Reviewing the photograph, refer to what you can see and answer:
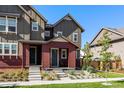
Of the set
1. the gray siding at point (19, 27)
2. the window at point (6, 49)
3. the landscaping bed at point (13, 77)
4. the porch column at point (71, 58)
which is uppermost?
the gray siding at point (19, 27)

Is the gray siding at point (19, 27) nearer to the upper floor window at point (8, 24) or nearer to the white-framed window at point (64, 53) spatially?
the upper floor window at point (8, 24)

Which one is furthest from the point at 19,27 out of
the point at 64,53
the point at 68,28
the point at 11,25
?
the point at 68,28

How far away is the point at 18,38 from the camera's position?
28.3 meters

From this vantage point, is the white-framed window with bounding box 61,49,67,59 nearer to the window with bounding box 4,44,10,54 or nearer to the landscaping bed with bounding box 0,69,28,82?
the window with bounding box 4,44,10,54

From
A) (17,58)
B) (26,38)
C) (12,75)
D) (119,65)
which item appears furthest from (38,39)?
(119,65)

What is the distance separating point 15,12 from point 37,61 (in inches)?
251

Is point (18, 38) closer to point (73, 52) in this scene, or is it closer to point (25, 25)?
point (25, 25)

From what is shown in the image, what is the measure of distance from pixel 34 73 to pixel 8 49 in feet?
14.7

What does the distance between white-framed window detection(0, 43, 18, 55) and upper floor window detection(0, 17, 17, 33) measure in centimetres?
154

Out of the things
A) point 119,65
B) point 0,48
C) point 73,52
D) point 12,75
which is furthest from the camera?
point 119,65

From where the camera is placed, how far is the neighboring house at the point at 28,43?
2764 cm

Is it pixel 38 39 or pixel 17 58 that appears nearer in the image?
pixel 17 58

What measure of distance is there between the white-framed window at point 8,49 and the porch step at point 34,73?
270 cm

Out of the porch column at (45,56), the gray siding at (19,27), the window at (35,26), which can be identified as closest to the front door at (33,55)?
the gray siding at (19,27)
